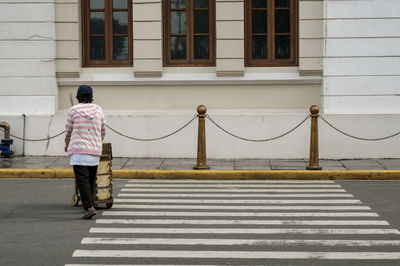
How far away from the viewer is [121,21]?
16.3 metres

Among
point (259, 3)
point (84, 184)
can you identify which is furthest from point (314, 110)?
point (84, 184)

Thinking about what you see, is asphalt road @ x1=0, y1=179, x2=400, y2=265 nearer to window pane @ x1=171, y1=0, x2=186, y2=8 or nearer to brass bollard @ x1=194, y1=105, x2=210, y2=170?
brass bollard @ x1=194, y1=105, x2=210, y2=170

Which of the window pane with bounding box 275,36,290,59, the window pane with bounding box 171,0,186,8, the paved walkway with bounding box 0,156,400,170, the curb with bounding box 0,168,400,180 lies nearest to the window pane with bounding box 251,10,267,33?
the window pane with bounding box 275,36,290,59

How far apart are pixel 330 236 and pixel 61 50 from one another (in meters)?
9.70

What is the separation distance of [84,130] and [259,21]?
25.6 ft

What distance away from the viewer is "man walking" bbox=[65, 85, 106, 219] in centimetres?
931

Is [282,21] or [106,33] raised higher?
[282,21]

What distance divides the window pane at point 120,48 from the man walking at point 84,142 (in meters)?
7.07

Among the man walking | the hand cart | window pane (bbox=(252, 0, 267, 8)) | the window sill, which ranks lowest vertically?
the hand cart

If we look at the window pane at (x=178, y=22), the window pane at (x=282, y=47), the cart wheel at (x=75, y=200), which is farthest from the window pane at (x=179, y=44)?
the cart wheel at (x=75, y=200)

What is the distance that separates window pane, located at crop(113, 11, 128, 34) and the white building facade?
0.08 feet

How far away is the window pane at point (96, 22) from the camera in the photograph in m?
16.4

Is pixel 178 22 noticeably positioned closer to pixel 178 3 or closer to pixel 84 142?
pixel 178 3

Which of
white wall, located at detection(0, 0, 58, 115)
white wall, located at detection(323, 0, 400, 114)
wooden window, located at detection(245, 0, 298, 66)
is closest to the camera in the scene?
white wall, located at detection(323, 0, 400, 114)
